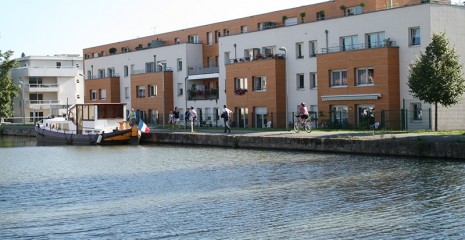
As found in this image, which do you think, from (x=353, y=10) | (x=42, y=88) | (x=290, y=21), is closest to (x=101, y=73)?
(x=42, y=88)

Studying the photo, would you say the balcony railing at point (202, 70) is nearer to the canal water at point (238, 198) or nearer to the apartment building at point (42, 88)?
the canal water at point (238, 198)

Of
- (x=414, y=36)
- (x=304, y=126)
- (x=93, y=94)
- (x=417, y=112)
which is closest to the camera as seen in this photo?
(x=304, y=126)

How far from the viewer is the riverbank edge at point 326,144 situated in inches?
1230

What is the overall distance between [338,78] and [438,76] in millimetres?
11844

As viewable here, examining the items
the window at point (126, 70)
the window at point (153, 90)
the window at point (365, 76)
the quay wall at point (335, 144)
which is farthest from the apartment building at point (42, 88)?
the window at point (365, 76)

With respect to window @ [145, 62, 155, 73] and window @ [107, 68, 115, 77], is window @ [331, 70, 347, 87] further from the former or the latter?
window @ [107, 68, 115, 77]

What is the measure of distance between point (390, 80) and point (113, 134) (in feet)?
67.2

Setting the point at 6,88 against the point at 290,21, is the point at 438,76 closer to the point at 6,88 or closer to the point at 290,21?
the point at 290,21

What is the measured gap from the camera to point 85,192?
23688mm

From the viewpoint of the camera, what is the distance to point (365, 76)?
49125mm

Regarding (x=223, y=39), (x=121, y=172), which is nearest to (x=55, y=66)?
(x=223, y=39)

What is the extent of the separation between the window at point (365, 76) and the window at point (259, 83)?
10.7 metres

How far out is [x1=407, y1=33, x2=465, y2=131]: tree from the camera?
40.6m

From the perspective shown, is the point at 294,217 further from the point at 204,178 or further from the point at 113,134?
the point at 113,134
